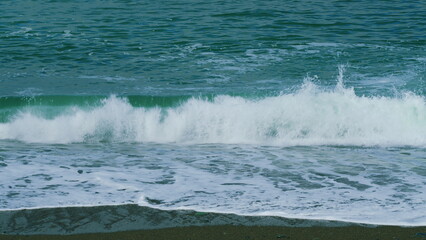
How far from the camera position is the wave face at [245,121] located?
37.0 feet

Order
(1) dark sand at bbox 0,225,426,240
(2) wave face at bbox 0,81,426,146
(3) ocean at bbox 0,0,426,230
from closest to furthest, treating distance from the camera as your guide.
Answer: (1) dark sand at bbox 0,225,426,240 < (3) ocean at bbox 0,0,426,230 < (2) wave face at bbox 0,81,426,146

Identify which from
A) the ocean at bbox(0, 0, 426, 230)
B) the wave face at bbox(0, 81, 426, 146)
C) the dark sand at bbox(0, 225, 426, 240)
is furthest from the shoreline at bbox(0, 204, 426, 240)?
the wave face at bbox(0, 81, 426, 146)

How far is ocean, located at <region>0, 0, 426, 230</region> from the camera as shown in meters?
7.46

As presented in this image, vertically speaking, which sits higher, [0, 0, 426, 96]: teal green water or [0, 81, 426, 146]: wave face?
[0, 0, 426, 96]: teal green water

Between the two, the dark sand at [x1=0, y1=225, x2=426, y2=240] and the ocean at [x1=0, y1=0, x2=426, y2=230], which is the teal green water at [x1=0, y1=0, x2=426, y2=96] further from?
the dark sand at [x1=0, y1=225, x2=426, y2=240]

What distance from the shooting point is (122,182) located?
7.91 m

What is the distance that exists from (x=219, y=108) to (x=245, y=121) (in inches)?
22.2

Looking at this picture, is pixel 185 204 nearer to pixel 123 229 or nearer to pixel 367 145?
pixel 123 229

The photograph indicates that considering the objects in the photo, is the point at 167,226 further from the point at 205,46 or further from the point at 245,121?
the point at 205,46

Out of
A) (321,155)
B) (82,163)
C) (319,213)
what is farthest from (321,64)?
(319,213)

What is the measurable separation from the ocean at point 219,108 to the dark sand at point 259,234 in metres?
0.24

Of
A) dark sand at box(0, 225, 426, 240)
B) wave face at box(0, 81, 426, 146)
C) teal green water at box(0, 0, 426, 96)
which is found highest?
teal green water at box(0, 0, 426, 96)

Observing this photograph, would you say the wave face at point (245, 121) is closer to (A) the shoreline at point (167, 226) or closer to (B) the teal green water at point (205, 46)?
(B) the teal green water at point (205, 46)

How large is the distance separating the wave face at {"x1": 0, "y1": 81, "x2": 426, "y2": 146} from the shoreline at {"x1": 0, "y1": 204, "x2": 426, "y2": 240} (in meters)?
4.43
